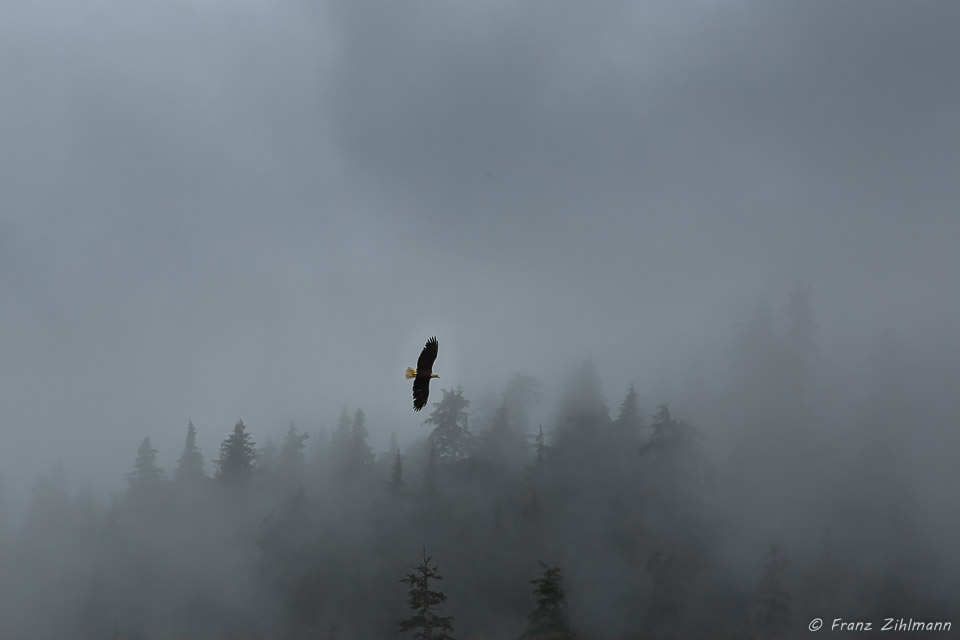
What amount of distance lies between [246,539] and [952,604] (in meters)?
56.5

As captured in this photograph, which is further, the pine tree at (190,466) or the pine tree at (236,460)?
the pine tree at (190,466)

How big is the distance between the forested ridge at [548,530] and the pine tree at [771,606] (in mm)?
150

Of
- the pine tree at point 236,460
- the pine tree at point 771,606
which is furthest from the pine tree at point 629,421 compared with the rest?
the pine tree at point 236,460

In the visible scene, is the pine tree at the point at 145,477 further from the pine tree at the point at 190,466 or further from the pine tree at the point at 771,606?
the pine tree at the point at 771,606

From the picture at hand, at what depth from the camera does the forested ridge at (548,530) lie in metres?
59.8

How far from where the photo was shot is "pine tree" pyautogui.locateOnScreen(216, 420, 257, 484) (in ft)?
275

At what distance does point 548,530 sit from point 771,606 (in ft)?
68.9

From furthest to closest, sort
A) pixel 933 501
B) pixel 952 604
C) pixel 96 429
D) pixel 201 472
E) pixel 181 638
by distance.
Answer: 1. pixel 96 429
2. pixel 201 472
3. pixel 181 638
4. pixel 933 501
5. pixel 952 604

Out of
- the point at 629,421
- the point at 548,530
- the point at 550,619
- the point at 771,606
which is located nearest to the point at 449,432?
the point at 548,530

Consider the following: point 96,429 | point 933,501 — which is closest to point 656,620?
point 933,501

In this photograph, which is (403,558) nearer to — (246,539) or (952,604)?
(246,539)

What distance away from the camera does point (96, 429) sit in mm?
175250

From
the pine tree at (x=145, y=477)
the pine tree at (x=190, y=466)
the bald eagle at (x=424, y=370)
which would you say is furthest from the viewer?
the pine tree at (x=190, y=466)

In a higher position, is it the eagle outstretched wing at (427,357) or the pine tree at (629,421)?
the pine tree at (629,421)
